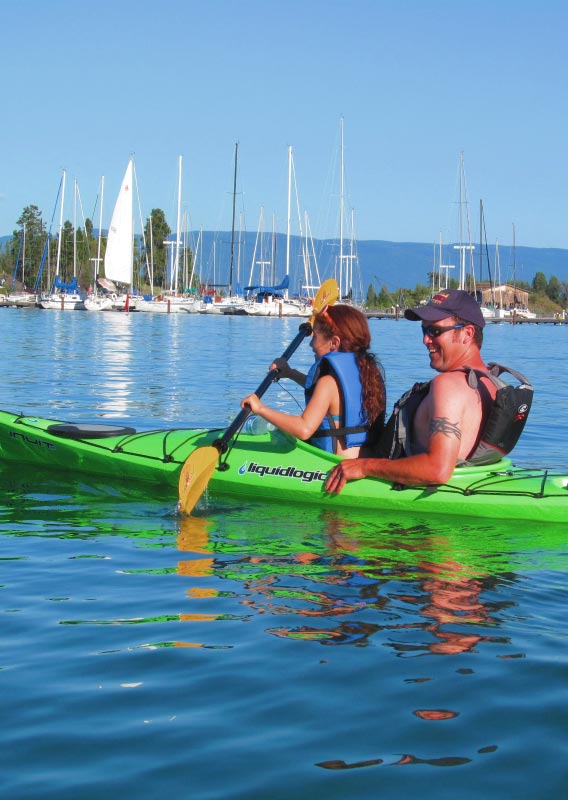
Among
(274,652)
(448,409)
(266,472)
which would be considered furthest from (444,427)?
(274,652)

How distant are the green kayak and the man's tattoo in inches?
25.9

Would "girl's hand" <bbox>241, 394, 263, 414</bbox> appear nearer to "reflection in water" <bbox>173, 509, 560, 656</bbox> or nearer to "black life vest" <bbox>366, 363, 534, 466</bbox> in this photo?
"reflection in water" <bbox>173, 509, 560, 656</bbox>

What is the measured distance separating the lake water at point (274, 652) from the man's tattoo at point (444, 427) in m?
0.60

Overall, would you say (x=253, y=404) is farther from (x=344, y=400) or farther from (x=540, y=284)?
(x=540, y=284)

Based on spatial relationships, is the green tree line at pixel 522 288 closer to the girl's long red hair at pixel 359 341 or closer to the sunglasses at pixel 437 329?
the girl's long red hair at pixel 359 341

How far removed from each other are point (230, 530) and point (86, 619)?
1875 millimetres

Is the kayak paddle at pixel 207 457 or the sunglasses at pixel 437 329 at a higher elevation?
the sunglasses at pixel 437 329

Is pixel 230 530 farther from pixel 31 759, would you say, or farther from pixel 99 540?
pixel 31 759

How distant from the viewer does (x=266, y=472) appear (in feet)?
21.8

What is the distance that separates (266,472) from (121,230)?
4974 centimetres

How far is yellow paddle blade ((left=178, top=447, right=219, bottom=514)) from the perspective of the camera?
6.34 meters

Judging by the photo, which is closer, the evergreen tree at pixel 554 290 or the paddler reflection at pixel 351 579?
the paddler reflection at pixel 351 579

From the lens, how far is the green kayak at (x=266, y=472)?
5.98m

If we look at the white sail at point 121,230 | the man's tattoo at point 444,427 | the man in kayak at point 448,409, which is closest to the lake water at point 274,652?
the man in kayak at point 448,409
